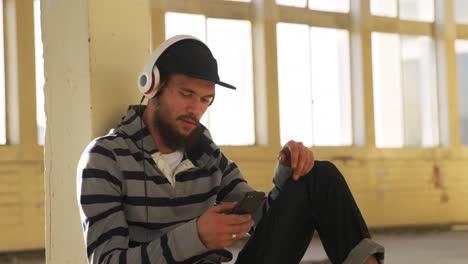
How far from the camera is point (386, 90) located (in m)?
9.65

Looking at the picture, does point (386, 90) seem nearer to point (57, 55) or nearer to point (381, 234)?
point (381, 234)

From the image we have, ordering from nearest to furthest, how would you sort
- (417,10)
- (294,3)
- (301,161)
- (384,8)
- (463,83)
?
(301,161), (294,3), (384,8), (417,10), (463,83)

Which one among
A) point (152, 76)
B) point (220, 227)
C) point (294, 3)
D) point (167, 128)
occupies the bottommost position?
point (220, 227)

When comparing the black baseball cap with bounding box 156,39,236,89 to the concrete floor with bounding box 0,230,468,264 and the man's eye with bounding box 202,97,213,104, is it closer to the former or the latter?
the man's eye with bounding box 202,97,213,104

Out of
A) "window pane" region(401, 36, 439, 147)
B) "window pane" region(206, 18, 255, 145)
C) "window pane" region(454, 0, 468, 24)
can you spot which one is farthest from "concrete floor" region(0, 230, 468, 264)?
"window pane" region(454, 0, 468, 24)

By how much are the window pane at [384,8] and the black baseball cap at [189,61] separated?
25.3ft

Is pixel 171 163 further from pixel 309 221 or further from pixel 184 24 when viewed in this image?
pixel 184 24

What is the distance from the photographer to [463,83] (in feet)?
33.6

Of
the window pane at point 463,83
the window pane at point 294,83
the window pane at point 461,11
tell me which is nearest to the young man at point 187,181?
the window pane at point 294,83

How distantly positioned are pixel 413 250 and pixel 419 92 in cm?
372

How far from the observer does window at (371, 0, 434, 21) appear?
960 cm

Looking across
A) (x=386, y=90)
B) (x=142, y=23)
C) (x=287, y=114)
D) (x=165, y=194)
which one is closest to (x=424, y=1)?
(x=386, y=90)

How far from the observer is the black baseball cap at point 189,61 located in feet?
6.80

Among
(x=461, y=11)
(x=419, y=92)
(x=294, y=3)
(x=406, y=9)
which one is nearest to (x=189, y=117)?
(x=294, y=3)
